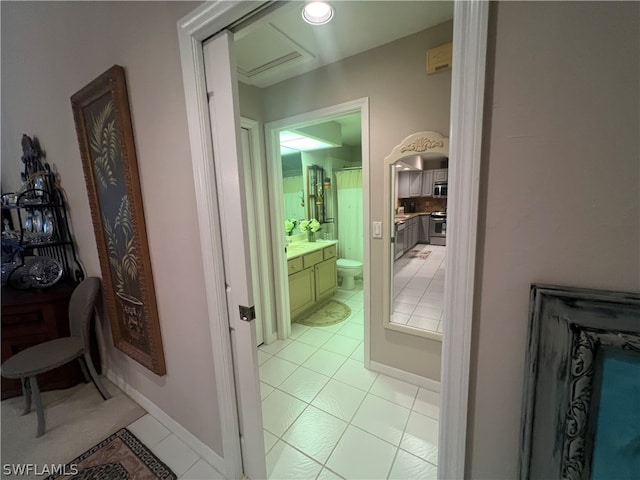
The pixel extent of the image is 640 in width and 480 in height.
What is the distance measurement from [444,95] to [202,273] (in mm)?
1755

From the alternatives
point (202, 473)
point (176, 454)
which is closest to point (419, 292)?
point (202, 473)

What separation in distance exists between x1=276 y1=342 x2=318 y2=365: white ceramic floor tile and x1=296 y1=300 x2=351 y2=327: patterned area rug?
1.39 feet

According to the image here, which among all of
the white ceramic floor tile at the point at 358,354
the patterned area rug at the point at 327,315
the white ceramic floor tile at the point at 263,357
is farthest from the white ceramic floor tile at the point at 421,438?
the patterned area rug at the point at 327,315

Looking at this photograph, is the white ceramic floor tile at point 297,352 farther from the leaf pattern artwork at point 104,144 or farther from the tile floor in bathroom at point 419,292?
the leaf pattern artwork at point 104,144

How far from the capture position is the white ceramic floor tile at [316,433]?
4.71ft

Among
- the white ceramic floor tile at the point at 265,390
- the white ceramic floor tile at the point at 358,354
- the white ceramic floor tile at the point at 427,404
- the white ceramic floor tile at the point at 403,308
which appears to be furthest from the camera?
the white ceramic floor tile at the point at 358,354

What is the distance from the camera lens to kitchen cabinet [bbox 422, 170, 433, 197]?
2.18 meters

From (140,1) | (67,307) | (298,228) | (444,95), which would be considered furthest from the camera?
(298,228)

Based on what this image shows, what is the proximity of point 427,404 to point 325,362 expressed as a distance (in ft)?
2.84

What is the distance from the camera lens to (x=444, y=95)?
1.54 metres

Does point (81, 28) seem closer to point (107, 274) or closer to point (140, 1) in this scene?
point (140, 1)

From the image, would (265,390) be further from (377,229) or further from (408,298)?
(377,229)

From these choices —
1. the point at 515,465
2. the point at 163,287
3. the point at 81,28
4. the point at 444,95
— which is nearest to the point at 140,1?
the point at 81,28
